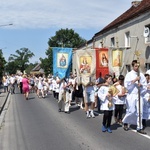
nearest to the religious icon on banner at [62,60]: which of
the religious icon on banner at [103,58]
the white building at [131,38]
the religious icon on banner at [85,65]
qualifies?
the religious icon on banner at [85,65]

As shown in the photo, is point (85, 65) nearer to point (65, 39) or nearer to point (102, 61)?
point (102, 61)

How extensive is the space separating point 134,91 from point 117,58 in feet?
24.0

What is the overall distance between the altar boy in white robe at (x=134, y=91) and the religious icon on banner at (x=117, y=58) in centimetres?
710

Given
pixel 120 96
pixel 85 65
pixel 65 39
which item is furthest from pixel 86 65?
pixel 65 39

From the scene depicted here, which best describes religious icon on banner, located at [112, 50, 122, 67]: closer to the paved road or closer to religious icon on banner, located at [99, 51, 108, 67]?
religious icon on banner, located at [99, 51, 108, 67]

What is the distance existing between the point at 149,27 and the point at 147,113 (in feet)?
37.3

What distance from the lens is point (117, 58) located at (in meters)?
16.1

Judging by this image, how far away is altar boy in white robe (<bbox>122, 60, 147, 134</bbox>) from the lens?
875cm

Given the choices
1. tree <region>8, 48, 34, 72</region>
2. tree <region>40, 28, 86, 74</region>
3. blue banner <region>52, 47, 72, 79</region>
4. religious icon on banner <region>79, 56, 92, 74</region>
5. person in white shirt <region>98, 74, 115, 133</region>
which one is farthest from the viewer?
tree <region>8, 48, 34, 72</region>

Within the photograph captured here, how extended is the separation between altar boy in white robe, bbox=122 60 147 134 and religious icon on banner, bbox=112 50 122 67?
23.3 ft

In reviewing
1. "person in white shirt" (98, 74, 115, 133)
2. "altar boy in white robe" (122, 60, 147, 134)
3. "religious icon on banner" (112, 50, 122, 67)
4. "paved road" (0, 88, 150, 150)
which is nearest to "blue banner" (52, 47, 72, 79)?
"religious icon on banner" (112, 50, 122, 67)

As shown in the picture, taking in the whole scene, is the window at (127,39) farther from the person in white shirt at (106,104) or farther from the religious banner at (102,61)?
the person in white shirt at (106,104)

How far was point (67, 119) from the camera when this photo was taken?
11656 mm

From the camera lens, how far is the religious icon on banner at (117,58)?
15992 mm
